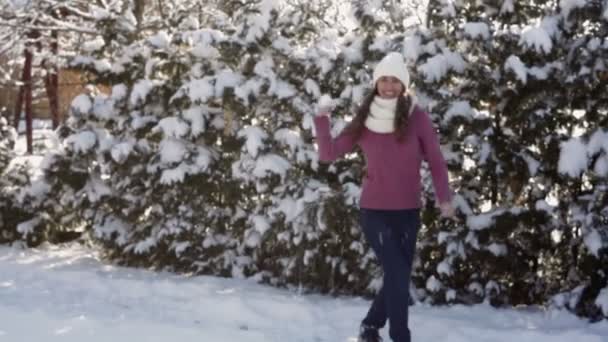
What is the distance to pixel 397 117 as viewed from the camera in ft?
13.6

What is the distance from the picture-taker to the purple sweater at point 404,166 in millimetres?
4184

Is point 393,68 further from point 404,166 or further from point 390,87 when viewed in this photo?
point 404,166

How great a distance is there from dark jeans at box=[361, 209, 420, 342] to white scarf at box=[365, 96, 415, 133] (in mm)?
475

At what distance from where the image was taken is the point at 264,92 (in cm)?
630

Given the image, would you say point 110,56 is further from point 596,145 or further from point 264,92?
point 596,145

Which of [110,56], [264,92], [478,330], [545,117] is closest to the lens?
[478,330]

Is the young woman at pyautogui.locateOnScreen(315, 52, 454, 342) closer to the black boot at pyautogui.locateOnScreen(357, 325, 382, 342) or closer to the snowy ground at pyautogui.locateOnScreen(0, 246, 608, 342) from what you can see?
the black boot at pyautogui.locateOnScreen(357, 325, 382, 342)

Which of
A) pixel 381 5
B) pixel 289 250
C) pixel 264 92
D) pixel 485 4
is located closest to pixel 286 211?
pixel 289 250

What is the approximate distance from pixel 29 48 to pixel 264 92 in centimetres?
661

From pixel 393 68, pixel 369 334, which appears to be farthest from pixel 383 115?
pixel 369 334

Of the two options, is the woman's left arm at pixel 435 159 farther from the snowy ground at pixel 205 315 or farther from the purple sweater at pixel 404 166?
the snowy ground at pixel 205 315

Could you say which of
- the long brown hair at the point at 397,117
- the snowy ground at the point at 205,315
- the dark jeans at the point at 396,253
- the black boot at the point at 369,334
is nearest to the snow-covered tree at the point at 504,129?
the snowy ground at the point at 205,315

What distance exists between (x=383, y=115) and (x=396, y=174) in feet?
1.13

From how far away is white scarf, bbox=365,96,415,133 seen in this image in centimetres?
420
